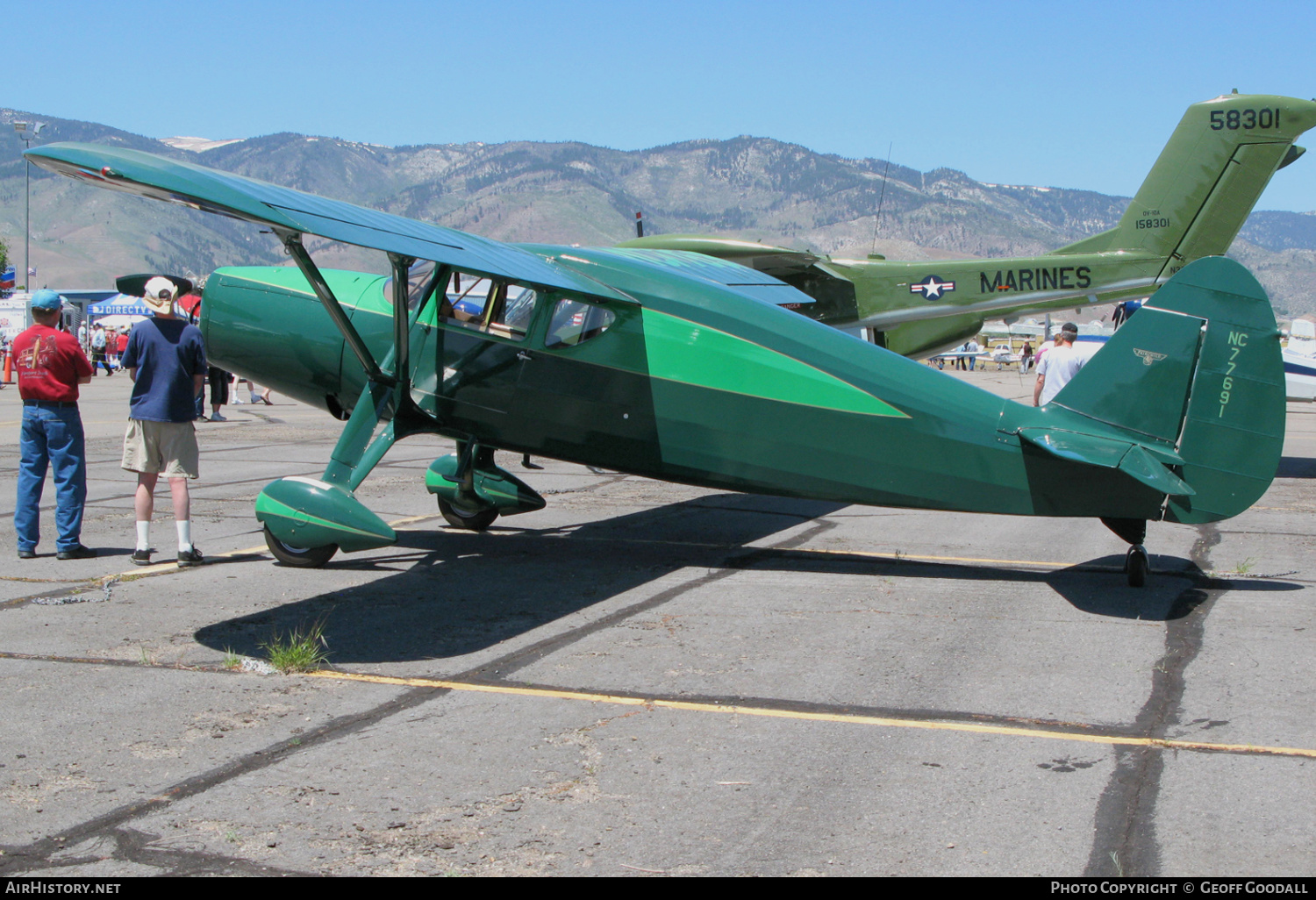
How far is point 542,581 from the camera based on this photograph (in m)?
7.61

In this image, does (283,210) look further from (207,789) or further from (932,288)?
(932,288)

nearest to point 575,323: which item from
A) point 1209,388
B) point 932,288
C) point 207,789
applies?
point 1209,388

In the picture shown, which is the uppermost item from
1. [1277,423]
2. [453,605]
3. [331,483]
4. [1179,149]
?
[1179,149]

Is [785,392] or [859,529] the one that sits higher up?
[785,392]

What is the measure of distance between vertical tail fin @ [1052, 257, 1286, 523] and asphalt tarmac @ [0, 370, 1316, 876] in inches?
32.6

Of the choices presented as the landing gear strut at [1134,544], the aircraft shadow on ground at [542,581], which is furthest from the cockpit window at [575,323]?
the landing gear strut at [1134,544]

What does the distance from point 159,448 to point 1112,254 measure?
1308 centimetres

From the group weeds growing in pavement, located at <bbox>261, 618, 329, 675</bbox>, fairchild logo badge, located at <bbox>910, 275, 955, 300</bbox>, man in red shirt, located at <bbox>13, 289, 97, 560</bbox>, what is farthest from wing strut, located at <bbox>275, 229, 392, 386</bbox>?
fairchild logo badge, located at <bbox>910, 275, 955, 300</bbox>

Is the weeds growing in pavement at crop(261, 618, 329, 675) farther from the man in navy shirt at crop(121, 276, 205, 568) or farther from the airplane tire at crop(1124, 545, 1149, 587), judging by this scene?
the airplane tire at crop(1124, 545, 1149, 587)

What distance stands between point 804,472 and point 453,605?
2531mm

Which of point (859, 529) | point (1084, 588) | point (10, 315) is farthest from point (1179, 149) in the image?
point (10, 315)

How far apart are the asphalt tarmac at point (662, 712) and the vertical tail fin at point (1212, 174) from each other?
791cm

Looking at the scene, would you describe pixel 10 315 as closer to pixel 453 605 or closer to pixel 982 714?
pixel 453 605

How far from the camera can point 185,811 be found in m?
3.69
